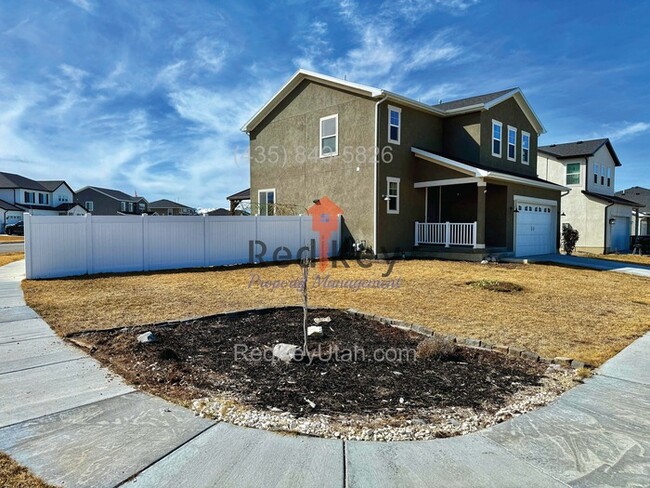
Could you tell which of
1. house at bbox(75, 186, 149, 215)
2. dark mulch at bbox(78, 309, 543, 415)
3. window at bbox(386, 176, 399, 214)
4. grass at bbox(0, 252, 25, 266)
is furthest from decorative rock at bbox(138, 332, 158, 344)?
house at bbox(75, 186, 149, 215)

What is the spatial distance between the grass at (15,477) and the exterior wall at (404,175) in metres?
13.9

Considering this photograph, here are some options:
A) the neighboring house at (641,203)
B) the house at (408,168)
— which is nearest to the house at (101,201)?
the house at (408,168)

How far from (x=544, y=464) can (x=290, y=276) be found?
954 centimetres

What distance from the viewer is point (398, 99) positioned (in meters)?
15.6

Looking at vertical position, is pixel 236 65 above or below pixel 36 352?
above

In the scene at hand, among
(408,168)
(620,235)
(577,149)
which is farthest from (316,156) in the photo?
(620,235)

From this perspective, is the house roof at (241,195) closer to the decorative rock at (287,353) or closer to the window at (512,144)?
the window at (512,144)

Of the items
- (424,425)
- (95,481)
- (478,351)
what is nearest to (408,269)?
(478,351)

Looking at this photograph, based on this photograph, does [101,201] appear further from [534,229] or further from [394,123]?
[534,229]

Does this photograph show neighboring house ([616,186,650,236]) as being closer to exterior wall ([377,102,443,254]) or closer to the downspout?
exterior wall ([377,102,443,254])

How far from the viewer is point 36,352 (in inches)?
181

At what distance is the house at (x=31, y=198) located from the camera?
154 feet

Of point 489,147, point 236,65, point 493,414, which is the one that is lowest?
point 493,414

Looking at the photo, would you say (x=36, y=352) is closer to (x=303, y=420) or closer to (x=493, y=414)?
(x=303, y=420)
